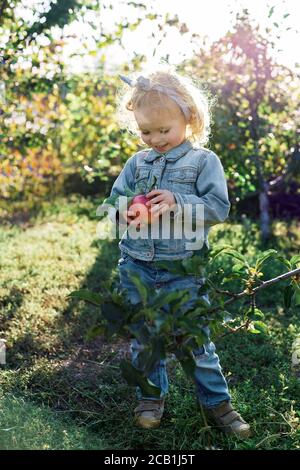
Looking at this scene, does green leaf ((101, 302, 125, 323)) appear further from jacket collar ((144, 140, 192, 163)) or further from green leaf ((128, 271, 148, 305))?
jacket collar ((144, 140, 192, 163))

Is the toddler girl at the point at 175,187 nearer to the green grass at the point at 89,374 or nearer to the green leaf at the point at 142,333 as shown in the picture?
the green grass at the point at 89,374

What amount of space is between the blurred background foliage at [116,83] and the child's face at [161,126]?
1.85 metres

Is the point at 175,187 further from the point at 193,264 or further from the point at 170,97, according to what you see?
the point at 193,264

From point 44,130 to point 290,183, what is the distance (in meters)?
2.23

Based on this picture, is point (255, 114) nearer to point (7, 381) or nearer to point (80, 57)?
point (80, 57)

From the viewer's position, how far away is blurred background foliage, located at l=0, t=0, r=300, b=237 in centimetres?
429

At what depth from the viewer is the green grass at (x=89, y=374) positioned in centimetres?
237

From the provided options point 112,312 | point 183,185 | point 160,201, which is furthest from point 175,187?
point 112,312

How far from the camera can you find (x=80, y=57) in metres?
4.73

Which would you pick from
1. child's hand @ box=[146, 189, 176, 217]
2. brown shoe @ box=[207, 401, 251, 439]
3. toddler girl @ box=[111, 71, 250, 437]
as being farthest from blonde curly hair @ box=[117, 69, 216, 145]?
brown shoe @ box=[207, 401, 251, 439]

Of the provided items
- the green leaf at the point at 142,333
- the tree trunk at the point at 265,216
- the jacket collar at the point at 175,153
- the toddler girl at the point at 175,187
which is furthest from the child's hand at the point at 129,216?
the tree trunk at the point at 265,216

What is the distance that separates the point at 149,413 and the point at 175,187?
831 millimetres

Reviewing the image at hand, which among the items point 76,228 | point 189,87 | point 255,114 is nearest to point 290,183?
point 255,114

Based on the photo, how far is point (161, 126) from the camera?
7.68ft
